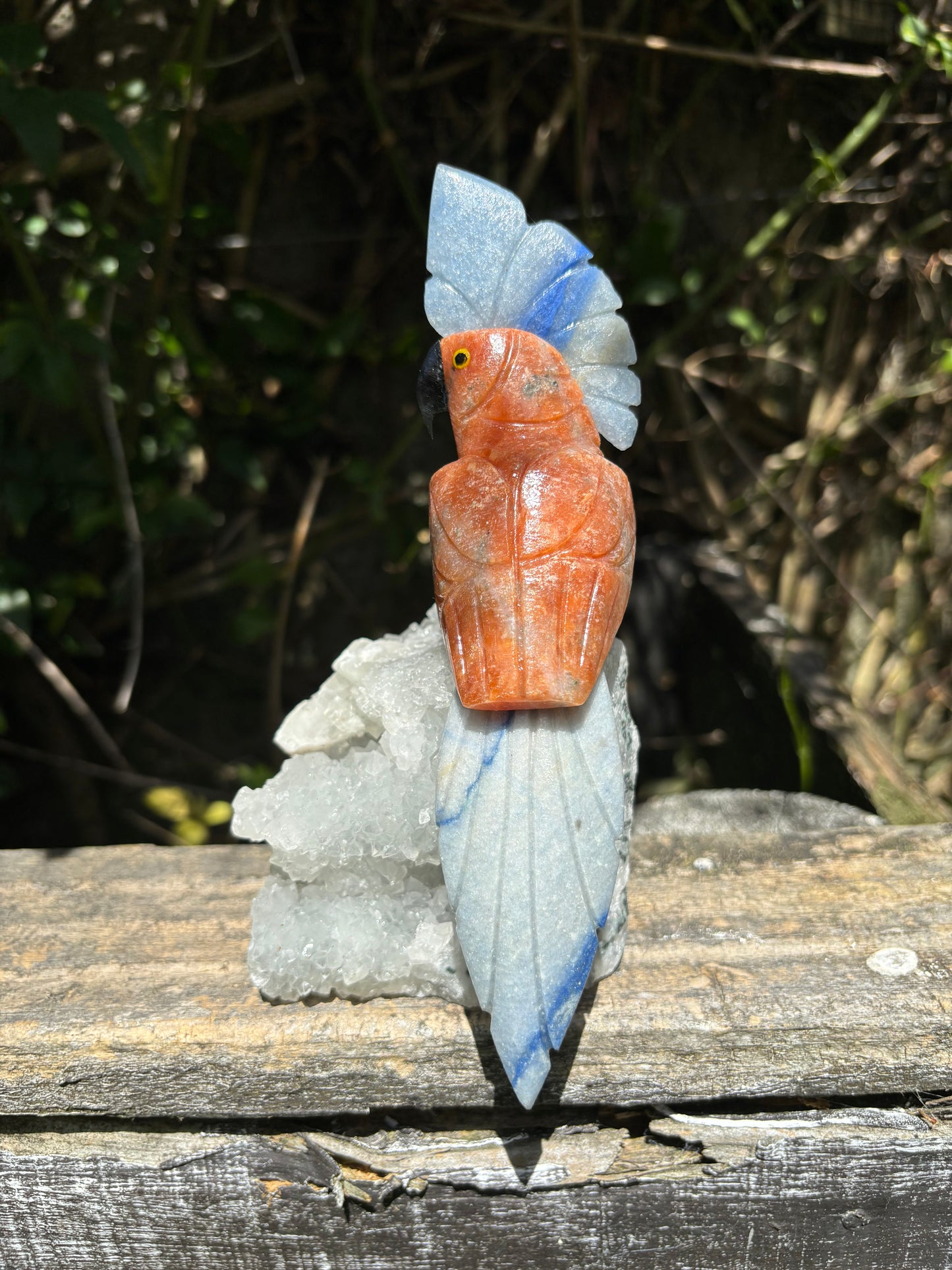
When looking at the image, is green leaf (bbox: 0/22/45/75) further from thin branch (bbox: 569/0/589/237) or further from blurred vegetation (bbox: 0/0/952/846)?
thin branch (bbox: 569/0/589/237)

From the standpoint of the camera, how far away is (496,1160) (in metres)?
0.98

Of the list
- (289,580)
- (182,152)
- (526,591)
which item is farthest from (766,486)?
(526,591)

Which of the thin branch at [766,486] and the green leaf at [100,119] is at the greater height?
the green leaf at [100,119]

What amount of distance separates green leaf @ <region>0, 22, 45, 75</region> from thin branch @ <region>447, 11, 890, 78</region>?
2.97ft

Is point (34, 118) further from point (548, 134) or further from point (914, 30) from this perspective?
point (914, 30)

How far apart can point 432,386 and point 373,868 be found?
0.54 meters

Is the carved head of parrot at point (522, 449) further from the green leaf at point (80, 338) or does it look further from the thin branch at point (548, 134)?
the thin branch at point (548, 134)

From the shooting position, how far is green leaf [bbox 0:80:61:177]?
1.26 metres

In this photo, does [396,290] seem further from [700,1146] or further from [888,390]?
[700,1146]

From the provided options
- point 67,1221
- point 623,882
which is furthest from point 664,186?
point 67,1221

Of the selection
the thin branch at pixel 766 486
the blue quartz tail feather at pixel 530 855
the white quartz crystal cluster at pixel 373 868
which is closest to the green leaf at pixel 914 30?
the thin branch at pixel 766 486

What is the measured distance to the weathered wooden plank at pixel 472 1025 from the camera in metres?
0.98

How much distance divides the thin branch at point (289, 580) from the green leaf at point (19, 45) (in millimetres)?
970

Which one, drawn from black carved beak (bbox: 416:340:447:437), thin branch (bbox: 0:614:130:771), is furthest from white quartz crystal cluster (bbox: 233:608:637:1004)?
thin branch (bbox: 0:614:130:771)
